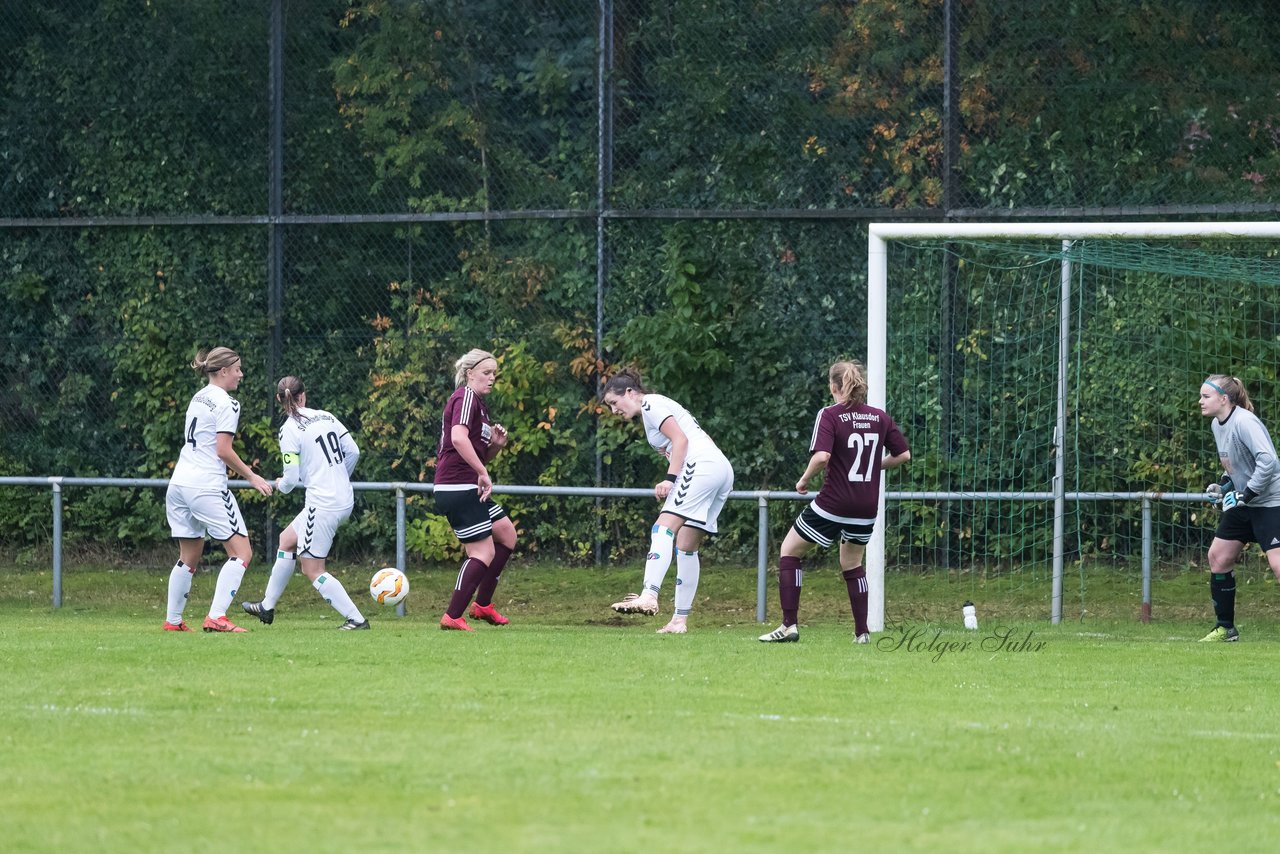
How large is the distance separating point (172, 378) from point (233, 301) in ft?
3.37

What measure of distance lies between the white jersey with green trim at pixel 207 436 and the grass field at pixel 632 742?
1.10 metres

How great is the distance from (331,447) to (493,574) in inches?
57.0

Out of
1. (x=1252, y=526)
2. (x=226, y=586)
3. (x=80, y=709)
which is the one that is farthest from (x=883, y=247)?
(x=80, y=709)

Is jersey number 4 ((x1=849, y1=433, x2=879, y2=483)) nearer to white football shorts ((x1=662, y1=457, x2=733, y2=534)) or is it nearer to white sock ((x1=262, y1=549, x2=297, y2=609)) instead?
white football shorts ((x1=662, y1=457, x2=733, y2=534))

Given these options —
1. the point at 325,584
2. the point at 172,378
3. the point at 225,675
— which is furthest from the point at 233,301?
the point at 225,675

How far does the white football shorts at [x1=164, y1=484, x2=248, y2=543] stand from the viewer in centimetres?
1236

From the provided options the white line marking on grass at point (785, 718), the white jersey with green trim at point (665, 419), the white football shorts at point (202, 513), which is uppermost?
the white jersey with green trim at point (665, 419)

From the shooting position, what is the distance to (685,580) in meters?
12.6

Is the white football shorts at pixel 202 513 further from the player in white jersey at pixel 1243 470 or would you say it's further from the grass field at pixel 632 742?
the player in white jersey at pixel 1243 470

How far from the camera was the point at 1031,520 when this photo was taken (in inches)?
555

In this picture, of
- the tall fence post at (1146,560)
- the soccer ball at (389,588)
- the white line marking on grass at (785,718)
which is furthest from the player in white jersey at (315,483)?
the tall fence post at (1146,560)

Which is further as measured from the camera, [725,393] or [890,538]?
[725,393]

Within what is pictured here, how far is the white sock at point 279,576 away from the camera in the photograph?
12.9 meters

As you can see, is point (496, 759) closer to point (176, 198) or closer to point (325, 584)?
point (325, 584)
